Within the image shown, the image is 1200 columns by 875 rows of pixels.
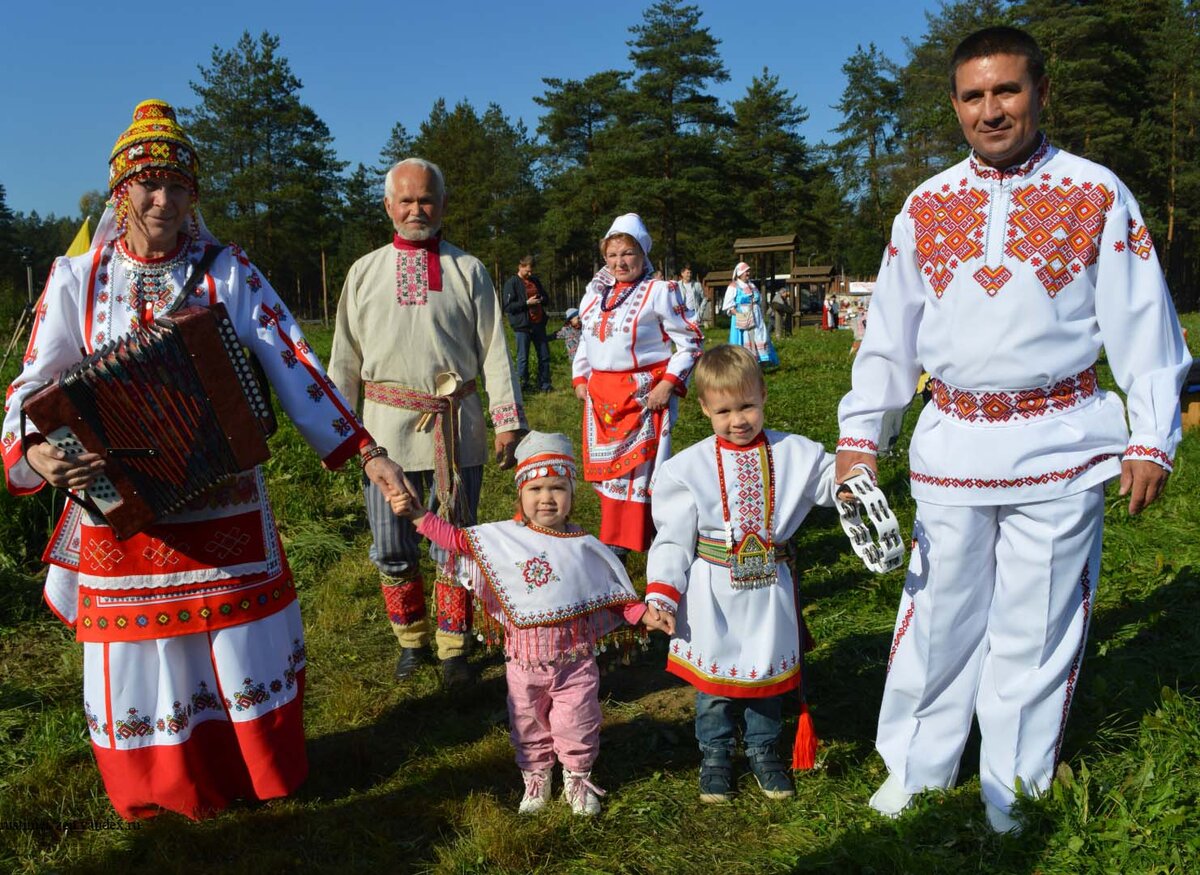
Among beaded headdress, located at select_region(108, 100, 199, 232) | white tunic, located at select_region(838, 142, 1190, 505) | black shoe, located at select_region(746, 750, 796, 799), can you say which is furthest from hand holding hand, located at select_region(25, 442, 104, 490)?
white tunic, located at select_region(838, 142, 1190, 505)

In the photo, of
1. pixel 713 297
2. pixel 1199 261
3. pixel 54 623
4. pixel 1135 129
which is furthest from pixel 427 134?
pixel 54 623

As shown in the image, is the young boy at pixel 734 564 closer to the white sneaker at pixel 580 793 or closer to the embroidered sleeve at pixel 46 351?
the white sneaker at pixel 580 793

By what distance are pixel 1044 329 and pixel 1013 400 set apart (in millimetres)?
220

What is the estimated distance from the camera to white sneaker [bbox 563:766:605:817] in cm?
329

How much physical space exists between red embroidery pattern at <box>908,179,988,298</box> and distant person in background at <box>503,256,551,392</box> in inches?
437

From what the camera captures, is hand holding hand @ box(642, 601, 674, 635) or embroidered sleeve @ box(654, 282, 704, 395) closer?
hand holding hand @ box(642, 601, 674, 635)

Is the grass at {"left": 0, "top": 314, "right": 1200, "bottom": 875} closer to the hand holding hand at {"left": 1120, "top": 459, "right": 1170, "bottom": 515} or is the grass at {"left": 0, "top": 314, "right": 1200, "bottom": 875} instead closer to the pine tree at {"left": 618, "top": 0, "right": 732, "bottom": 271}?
the hand holding hand at {"left": 1120, "top": 459, "right": 1170, "bottom": 515}

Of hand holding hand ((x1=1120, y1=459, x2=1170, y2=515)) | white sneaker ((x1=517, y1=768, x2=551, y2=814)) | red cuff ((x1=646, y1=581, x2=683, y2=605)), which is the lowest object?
white sneaker ((x1=517, y1=768, x2=551, y2=814))

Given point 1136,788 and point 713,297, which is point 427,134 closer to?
point 713,297

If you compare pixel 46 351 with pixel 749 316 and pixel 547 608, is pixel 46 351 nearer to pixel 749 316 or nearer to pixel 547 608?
pixel 547 608

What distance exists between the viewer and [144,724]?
126 inches

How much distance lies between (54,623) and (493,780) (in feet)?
10.4

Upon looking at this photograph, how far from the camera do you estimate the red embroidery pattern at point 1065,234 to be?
270 cm

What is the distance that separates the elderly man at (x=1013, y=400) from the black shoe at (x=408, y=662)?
7.70 feet
